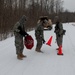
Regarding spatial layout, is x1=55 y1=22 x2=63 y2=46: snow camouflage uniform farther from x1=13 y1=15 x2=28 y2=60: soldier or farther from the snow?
x1=13 y1=15 x2=28 y2=60: soldier

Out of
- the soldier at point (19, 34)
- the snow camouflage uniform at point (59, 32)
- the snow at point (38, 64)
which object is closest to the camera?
the snow at point (38, 64)

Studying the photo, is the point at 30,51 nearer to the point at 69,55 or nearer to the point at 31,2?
the point at 69,55

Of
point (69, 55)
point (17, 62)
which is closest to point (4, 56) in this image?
point (17, 62)

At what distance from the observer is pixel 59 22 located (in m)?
12.7

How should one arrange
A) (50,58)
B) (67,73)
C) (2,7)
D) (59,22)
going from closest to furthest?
(67,73), (50,58), (59,22), (2,7)

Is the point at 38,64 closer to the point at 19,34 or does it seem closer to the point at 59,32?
the point at 19,34

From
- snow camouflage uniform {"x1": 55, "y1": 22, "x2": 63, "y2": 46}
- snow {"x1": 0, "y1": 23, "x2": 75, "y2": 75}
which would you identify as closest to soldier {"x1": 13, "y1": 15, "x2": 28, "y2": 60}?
snow {"x1": 0, "y1": 23, "x2": 75, "y2": 75}

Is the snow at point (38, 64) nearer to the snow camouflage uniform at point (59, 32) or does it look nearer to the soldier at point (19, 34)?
the soldier at point (19, 34)

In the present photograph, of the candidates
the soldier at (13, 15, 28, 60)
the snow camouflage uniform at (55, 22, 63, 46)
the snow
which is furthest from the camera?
the snow camouflage uniform at (55, 22, 63, 46)

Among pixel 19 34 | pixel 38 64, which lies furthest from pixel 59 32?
pixel 38 64

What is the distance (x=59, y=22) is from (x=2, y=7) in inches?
444

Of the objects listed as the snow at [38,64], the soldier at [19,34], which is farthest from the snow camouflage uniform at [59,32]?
the soldier at [19,34]

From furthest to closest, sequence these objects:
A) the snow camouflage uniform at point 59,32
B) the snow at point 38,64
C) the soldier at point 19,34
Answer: the snow camouflage uniform at point 59,32, the soldier at point 19,34, the snow at point 38,64

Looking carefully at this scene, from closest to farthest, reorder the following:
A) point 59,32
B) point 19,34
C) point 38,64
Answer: point 38,64 → point 19,34 → point 59,32
